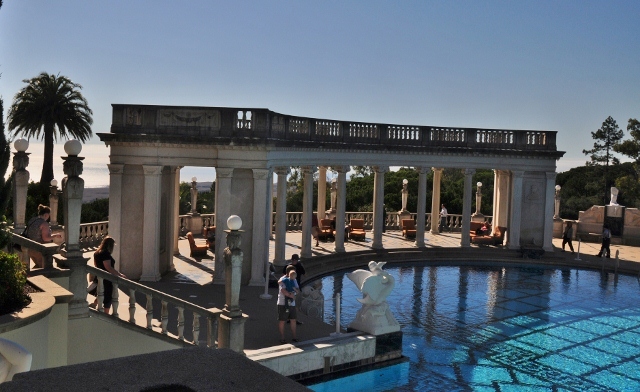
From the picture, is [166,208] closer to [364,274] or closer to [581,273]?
[364,274]

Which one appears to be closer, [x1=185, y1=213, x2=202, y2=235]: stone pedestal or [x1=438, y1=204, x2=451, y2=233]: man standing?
[x1=185, y1=213, x2=202, y2=235]: stone pedestal

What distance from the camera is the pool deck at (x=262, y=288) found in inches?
685

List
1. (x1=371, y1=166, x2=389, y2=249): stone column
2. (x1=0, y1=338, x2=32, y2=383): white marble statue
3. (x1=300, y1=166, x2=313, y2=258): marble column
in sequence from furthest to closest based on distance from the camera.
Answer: (x1=371, y1=166, x2=389, y2=249): stone column, (x1=300, y1=166, x2=313, y2=258): marble column, (x1=0, y1=338, x2=32, y2=383): white marble statue

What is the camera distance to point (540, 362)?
17.3m

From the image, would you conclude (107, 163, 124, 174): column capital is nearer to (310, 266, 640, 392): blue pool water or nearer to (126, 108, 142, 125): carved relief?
(126, 108, 142, 125): carved relief

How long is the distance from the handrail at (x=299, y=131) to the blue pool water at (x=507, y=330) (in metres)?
6.08

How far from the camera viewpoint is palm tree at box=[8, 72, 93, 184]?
44.1m

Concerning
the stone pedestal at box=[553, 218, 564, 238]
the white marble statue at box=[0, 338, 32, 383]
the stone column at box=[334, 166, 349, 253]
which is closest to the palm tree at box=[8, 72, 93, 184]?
the stone column at box=[334, 166, 349, 253]

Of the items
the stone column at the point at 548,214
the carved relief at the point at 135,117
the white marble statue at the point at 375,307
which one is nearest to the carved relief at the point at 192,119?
the carved relief at the point at 135,117

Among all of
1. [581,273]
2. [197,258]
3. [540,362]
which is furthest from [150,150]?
[581,273]

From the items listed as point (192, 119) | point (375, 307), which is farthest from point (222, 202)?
point (375, 307)

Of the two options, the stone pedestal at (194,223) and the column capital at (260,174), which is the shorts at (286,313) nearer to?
the column capital at (260,174)

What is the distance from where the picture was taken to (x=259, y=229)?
23.3 m

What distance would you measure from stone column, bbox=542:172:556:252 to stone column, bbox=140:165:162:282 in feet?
68.8
